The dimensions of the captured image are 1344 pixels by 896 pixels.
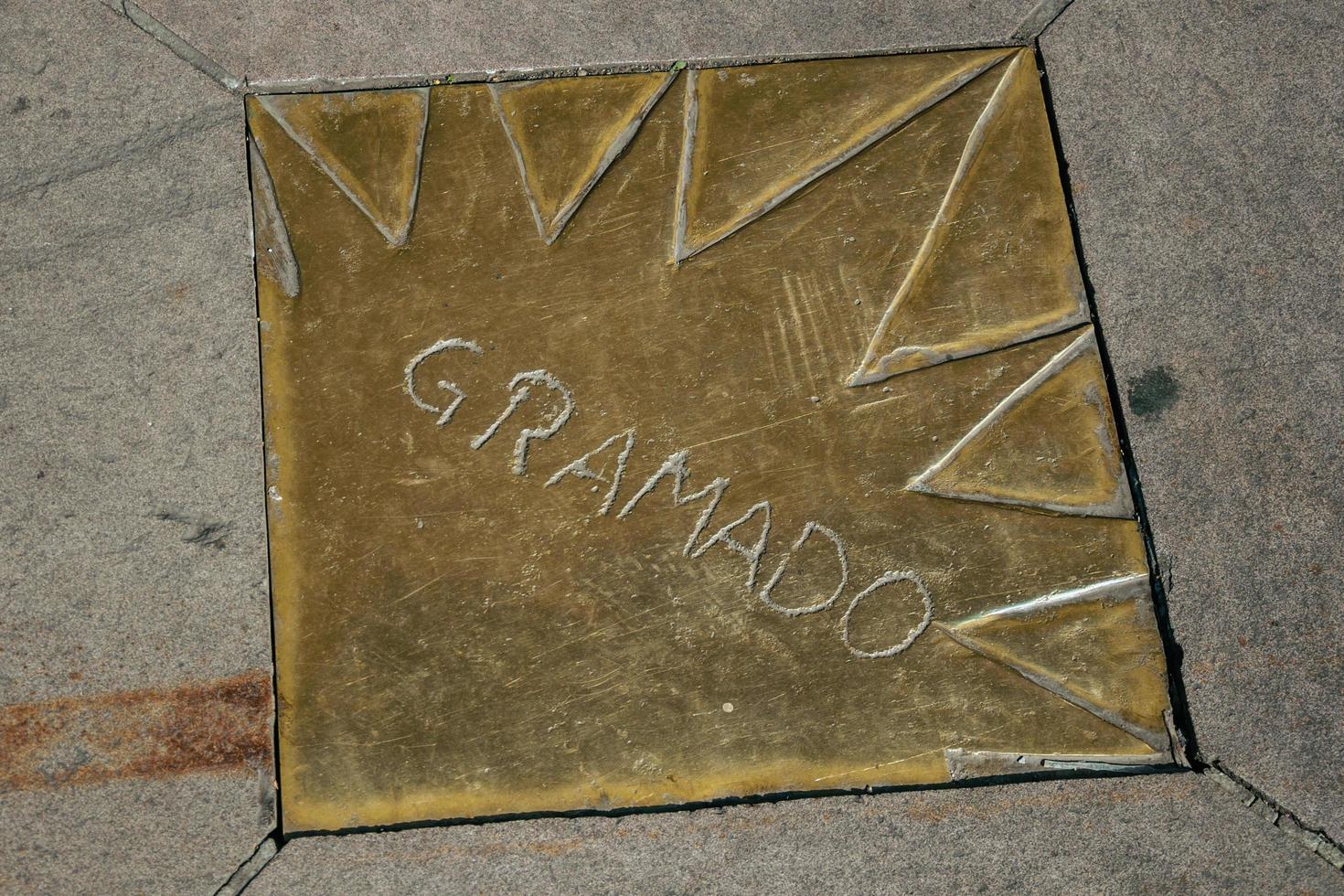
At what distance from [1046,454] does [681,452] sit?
971mm

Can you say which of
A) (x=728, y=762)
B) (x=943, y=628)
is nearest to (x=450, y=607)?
(x=728, y=762)

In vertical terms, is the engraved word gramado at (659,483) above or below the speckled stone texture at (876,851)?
above

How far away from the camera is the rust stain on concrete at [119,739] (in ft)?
6.82

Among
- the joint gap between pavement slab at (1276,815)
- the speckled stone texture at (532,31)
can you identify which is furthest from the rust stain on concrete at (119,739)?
the joint gap between pavement slab at (1276,815)

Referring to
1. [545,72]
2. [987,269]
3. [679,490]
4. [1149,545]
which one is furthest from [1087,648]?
[545,72]

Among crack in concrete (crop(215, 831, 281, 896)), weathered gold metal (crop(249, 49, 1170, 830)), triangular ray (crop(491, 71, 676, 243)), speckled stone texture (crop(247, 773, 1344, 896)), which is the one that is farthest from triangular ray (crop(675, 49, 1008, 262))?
crack in concrete (crop(215, 831, 281, 896))

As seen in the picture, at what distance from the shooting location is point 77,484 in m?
2.11

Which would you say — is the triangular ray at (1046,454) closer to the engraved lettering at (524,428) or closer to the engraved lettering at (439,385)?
the engraved lettering at (524,428)

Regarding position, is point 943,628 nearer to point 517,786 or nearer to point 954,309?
point 954,309

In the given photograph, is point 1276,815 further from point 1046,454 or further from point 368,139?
point 368,139

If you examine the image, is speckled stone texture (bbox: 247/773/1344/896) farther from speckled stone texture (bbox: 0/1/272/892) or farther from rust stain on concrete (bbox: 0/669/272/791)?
speckled stone texture (bbox: 0/1/272/892)

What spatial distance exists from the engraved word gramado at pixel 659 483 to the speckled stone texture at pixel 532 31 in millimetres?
821

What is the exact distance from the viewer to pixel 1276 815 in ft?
6.88

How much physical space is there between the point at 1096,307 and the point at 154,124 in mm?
2604
